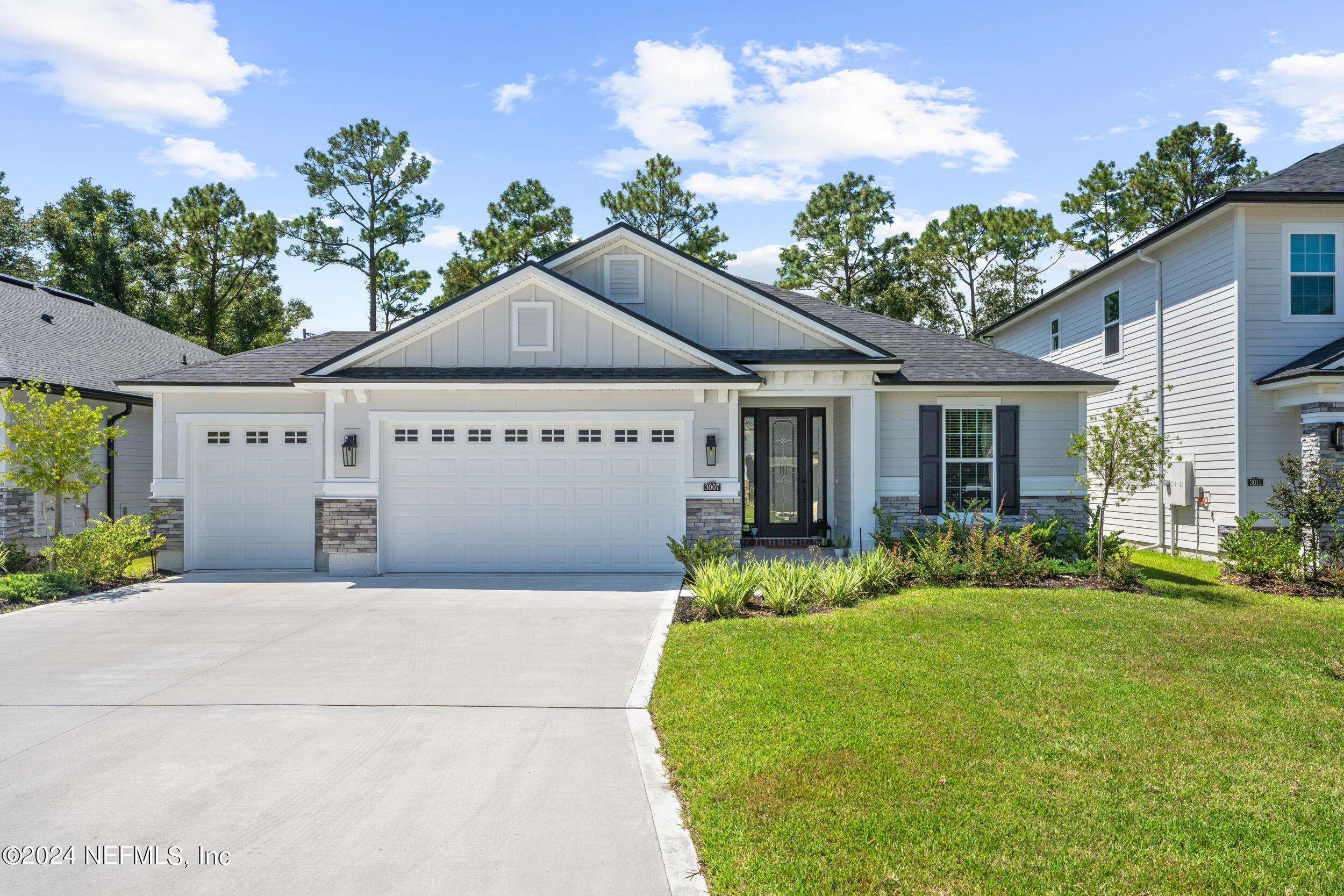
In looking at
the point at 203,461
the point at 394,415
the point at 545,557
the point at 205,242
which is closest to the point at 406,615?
the point at 545,557

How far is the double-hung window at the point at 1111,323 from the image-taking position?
635 inches

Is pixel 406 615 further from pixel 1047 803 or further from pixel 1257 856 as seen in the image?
pixel 1257 856

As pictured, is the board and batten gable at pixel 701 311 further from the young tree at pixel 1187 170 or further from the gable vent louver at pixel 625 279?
the young tree at pixel 1187 170

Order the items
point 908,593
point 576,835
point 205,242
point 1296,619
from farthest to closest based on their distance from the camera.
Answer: point 205,242 → point 908,593 → point 1296,619 → point 576,835

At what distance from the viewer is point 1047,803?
3980mm

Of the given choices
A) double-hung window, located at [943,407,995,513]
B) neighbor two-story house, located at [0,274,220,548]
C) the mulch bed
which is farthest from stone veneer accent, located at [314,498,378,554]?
double-hung window, located at [943,407,995,513]

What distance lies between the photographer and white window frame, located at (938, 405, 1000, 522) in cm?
1273

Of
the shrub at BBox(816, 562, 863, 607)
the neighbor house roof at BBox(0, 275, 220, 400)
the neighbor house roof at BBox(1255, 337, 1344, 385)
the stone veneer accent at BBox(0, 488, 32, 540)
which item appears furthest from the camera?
the neighbor house roof at BBox(0, 275, 220, 400)

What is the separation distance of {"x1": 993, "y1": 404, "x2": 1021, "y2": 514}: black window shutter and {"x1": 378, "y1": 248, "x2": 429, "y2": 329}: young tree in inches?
944

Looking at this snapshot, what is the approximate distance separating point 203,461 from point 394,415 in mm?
3545

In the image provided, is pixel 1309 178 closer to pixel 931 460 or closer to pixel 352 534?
pixel 931 460

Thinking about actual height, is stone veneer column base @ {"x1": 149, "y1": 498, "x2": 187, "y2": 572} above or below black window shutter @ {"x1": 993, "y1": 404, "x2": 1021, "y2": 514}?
below

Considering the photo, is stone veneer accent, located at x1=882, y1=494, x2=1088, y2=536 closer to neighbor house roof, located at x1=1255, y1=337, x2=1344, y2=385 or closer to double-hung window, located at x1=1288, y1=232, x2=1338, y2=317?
neighbor house roof, located at x1=1255, y1=337, x2=1344, y2=385

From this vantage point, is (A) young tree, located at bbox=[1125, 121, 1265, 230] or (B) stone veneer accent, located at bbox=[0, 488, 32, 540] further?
(A) young tree, located at bbox=[1125, 121, 1265, 230]
